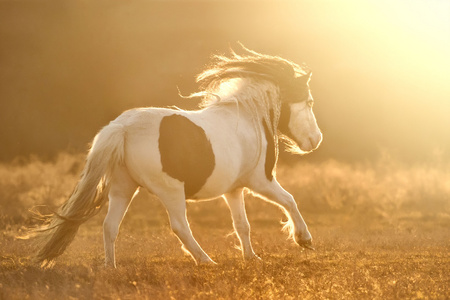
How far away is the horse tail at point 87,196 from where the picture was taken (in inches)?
296

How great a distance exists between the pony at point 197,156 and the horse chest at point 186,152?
11 millimetres

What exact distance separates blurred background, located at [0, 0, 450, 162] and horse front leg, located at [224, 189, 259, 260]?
26.0m

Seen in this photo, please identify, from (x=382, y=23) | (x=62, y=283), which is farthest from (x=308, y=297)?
(x=382, y=23)

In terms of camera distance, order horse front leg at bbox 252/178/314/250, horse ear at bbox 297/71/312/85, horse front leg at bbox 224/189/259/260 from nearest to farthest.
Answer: horse front leg at bbox 252/178/314/250 < horse front leg at bbox 224/189/259/260 < horse ear at bbox 297/71/312/85

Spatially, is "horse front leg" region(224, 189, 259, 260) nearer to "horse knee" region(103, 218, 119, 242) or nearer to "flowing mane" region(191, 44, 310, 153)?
"flowing mane" region(191, 44, 310, 153)

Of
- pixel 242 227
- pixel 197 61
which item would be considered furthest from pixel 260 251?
pixel 197 61

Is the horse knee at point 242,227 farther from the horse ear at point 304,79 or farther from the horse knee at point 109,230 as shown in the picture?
the horse ear at point 304,79

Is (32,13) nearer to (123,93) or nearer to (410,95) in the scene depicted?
(123,93)

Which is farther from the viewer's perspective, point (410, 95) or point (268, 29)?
point (268, 29)

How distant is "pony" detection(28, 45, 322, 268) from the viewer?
25.0 feet

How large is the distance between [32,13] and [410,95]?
1068 inches

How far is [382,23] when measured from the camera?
48.0m

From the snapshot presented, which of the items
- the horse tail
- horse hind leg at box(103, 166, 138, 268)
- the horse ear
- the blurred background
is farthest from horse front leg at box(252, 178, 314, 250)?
the blurred background

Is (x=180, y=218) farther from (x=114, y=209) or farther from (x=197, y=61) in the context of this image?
(x=197, y=61)
